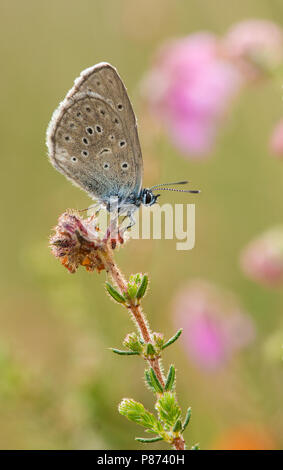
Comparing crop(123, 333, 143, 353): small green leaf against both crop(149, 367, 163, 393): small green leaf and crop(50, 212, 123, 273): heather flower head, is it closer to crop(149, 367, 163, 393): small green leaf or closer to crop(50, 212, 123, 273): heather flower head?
crop(149, 367, 163, 393): small green leaf

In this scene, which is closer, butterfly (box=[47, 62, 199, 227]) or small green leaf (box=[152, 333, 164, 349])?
small green leaf (box=[152, 333, 164, 349])

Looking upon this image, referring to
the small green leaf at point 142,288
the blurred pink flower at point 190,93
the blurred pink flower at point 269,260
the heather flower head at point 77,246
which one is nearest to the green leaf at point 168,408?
the small green leaf at point 142,288

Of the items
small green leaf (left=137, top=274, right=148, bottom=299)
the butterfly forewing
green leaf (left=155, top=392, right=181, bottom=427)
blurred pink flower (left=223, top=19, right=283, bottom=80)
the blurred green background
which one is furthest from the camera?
the blurred green background

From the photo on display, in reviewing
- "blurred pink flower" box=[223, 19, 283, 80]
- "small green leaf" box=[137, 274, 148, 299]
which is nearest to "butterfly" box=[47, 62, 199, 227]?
"blurred pink flower" box=[223, 19, 283, 80]

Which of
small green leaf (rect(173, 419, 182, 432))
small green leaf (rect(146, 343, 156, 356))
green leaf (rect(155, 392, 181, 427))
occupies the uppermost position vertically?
small green leaf (rect(146, 343, 156, 356))

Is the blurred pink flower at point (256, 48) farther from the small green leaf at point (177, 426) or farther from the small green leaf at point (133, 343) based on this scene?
the small green leaf at point (177, 426)

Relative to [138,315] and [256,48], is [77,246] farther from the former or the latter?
[256,48]

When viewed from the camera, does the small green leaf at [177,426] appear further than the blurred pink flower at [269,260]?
No
